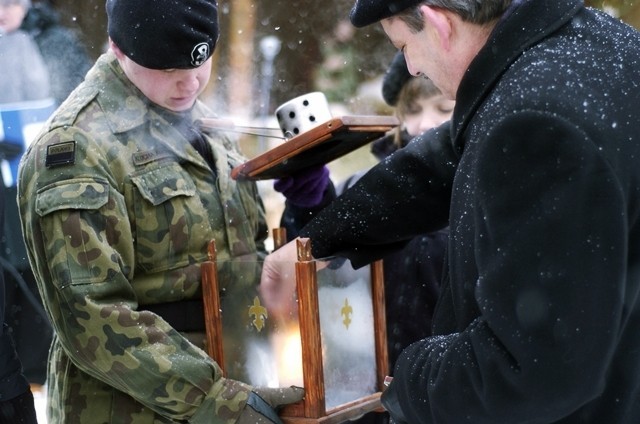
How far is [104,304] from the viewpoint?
1.92 metres

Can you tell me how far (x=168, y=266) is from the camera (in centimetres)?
211

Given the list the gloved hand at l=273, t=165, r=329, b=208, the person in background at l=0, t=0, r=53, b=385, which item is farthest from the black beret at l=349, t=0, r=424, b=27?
the person in background at l=0, t=0, r=53, b=385

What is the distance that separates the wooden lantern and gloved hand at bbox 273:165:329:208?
0.31 m

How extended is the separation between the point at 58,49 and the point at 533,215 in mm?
2737

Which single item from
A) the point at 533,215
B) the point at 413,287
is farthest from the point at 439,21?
the point at 413,287

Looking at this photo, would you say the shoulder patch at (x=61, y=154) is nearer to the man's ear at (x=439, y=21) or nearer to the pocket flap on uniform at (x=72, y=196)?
the pocket flap on uniform at (x=72, y=196)

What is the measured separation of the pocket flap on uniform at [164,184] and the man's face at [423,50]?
73 centimetres

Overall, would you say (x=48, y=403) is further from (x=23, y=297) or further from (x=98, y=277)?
(x=23, y=297)

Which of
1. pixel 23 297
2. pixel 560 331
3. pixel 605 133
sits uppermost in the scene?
pixel 605 133

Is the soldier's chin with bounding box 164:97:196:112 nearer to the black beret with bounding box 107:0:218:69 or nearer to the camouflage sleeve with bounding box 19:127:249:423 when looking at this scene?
the black beret with bounding box 107:0:218:69

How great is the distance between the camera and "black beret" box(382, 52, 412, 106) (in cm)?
312

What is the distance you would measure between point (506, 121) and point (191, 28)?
1001 mm

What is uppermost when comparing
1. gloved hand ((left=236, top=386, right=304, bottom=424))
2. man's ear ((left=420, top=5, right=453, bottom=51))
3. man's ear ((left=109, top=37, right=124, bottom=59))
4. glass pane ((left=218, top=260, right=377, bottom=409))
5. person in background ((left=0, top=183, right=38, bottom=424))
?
man's ear ((left=420, top=5, right=453, bottom=51))

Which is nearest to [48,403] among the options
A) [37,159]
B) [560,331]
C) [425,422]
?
[37,159]
